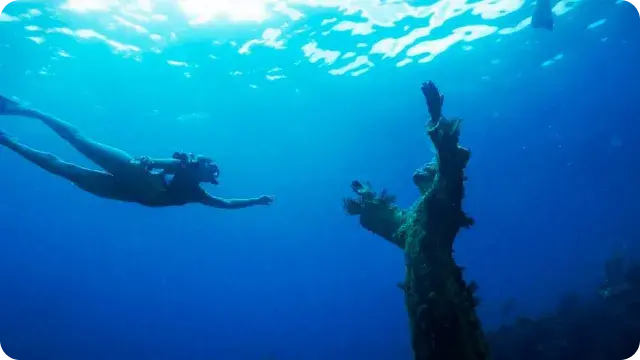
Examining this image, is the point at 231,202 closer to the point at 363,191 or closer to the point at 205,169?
the point at 205,169

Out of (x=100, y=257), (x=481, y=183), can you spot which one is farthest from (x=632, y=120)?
(x=100, y=257)

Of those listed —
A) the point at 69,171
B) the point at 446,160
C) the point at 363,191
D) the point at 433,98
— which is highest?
the point at 69,171

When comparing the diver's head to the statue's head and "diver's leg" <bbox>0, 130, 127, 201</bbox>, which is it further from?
the statue's head

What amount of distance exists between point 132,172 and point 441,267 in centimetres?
504

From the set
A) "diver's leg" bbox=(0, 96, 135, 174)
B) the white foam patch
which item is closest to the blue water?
the white foam patch

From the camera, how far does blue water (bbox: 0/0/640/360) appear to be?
17.9 m

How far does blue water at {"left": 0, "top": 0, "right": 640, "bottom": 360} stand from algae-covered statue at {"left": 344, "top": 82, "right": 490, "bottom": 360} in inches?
531

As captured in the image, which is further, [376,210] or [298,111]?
[298,111]

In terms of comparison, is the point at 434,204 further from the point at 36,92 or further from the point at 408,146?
the point at 408,146

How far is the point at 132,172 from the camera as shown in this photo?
20.1 feet

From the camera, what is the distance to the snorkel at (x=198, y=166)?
6129mm

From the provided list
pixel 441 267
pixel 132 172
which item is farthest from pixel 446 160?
pixel 132 172

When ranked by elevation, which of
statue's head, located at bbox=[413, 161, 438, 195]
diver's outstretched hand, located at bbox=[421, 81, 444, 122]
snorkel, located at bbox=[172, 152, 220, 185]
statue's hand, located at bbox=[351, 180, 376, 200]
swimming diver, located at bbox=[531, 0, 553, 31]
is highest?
swimming diver, located at bbox=[531, 0, 553, 31]

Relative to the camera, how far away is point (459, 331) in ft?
15.2
